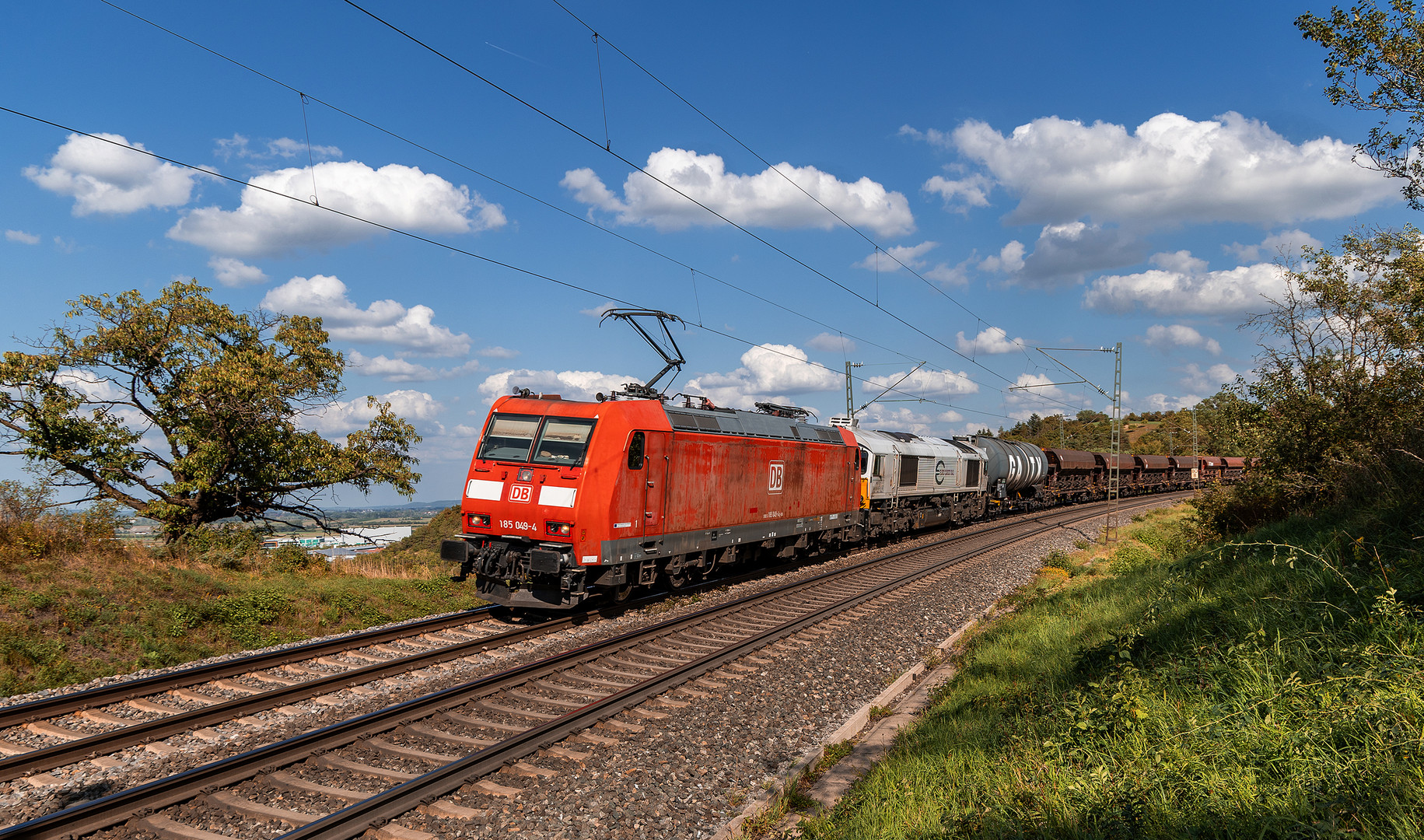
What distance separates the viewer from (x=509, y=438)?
40.8 feet

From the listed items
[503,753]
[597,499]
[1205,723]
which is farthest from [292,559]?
[1205,723]

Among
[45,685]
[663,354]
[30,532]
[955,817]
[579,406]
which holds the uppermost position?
[663,354]

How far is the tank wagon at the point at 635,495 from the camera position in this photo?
11.5 metres

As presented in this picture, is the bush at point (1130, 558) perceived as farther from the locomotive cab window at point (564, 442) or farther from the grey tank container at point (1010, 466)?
the grey tank container at point (1010, 466)

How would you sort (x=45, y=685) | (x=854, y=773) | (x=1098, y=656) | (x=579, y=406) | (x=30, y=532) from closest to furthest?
(x=854, y=773) < (x=1098, y=656) < (x=45, y=685) < (x=30, y=532) < (x=579, y=406)

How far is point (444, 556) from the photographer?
11.8m

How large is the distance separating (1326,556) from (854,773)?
571 centimetres

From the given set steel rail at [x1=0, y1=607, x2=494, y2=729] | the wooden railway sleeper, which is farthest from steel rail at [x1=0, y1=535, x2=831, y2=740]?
the wooden railway sleeper

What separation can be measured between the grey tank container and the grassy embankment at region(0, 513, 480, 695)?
25.3 metres

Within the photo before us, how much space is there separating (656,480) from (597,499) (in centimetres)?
154

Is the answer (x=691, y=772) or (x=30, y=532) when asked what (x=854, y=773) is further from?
(x=30, y=532)

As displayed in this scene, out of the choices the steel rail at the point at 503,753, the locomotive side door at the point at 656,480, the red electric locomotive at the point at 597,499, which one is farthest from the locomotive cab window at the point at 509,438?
the steel rail at the point at 503,753

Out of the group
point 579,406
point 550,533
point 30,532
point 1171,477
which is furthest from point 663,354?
point 1171,477

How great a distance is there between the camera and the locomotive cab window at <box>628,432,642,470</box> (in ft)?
39.5
